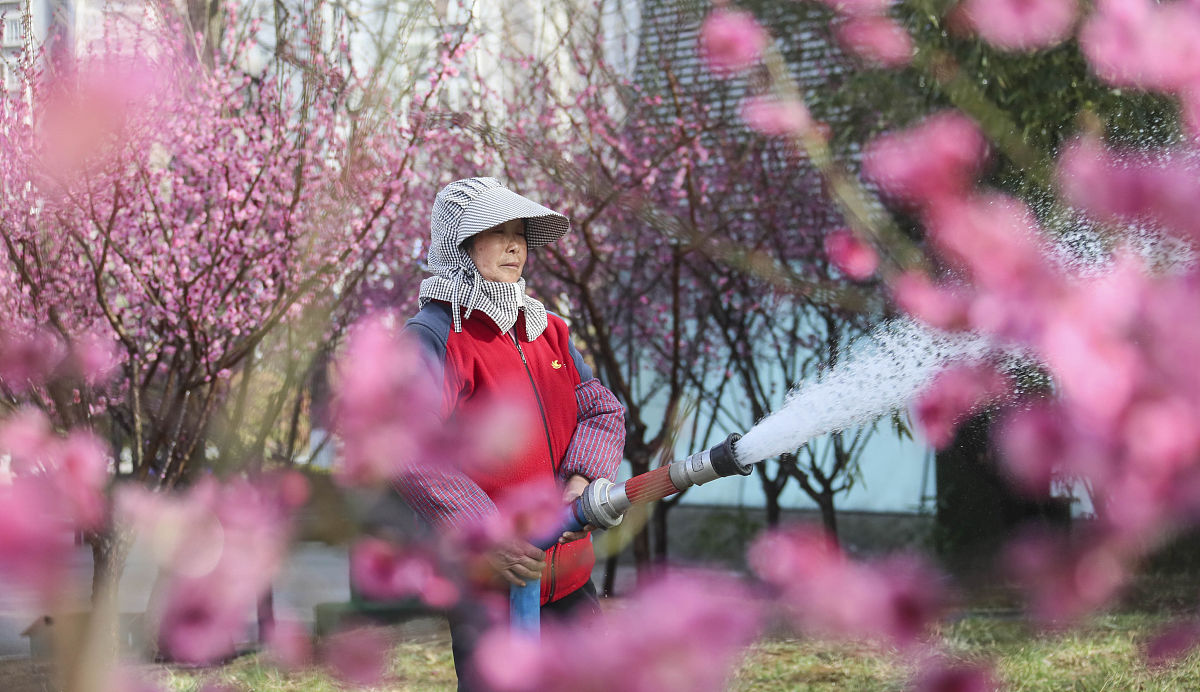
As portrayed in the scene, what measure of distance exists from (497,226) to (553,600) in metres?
0.89

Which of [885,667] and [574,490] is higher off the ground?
[574,490]

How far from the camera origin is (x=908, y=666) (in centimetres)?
493

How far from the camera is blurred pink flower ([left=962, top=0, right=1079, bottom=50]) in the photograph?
129 inches

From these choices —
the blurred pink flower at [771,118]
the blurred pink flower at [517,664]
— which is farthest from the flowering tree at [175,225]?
the blurred pink flower at [517,664]

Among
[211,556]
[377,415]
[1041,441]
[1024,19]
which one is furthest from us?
[1024,19]

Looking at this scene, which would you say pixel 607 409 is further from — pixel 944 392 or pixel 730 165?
pixel 730 165

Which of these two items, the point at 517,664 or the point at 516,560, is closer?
the point at 517,664

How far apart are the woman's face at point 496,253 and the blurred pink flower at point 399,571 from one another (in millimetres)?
676

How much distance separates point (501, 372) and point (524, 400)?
3.3 inches

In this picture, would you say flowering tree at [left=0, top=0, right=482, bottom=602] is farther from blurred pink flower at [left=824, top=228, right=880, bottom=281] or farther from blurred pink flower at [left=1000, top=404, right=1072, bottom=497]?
blurred pink flower at [left=1000, top=404, right=1072, bottom=497]

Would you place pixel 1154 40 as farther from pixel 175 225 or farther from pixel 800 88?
pixel 800 88

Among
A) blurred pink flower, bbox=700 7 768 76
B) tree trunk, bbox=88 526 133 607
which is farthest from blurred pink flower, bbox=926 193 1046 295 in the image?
blurred pink flower, bbox=700 7 768 76

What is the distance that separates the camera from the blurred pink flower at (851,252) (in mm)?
6030

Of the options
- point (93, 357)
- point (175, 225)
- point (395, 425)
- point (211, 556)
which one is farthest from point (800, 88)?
point (211, 556)
